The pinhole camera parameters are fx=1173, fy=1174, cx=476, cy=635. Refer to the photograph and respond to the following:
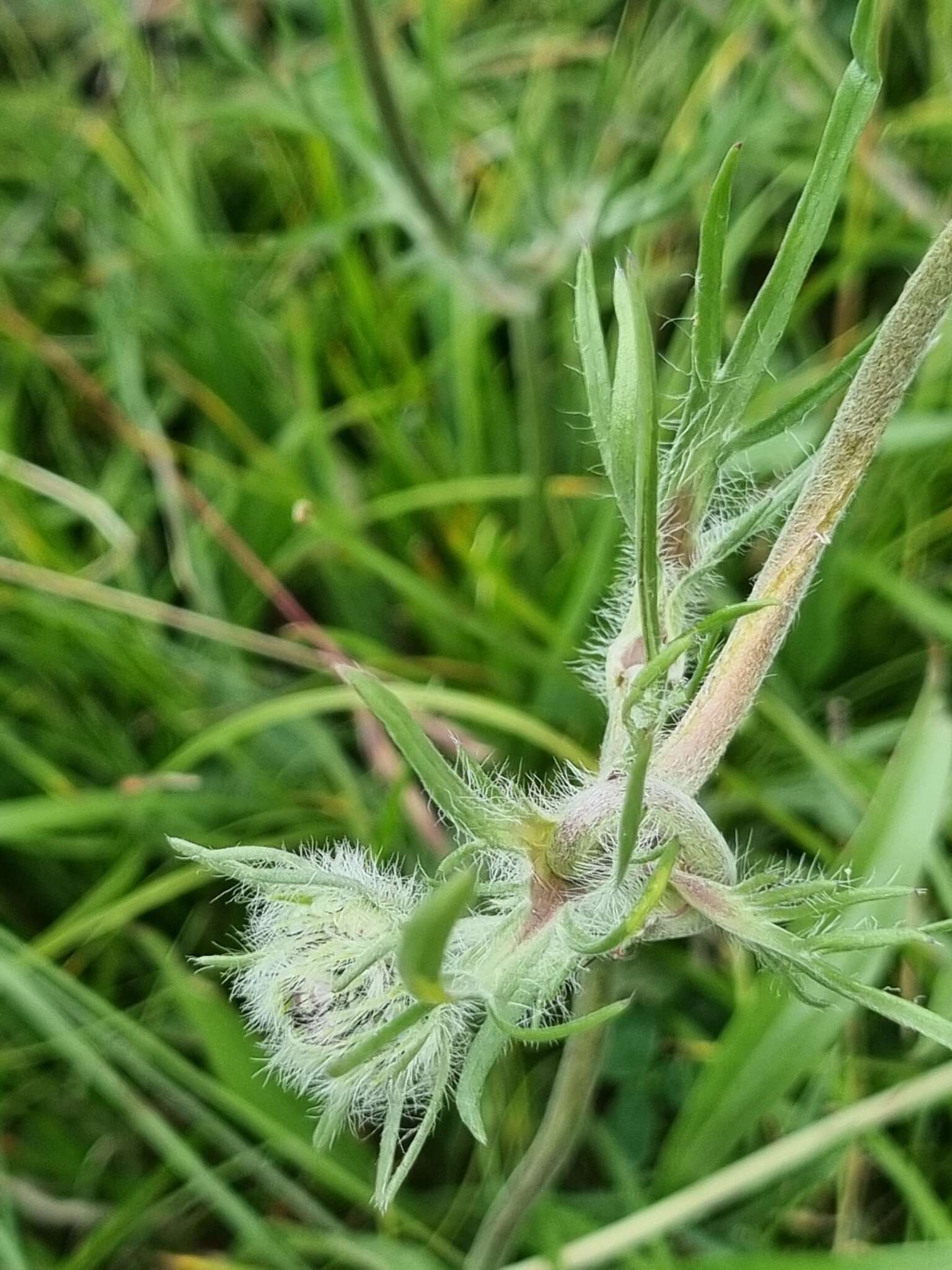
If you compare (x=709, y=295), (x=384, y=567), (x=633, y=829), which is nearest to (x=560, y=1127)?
(x=633, y=829)

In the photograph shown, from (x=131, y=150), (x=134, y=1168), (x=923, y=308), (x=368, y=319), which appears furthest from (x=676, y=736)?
(x=131, y=150)

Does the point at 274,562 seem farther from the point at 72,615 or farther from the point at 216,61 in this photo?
the point at 216,61

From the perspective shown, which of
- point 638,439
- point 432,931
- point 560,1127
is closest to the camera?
point 432,931

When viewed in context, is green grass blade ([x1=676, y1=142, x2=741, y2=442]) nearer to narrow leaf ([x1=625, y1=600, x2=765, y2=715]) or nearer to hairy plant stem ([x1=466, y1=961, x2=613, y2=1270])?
narrow leaf ([x1=625, y1=600, x2=765, y2=715])

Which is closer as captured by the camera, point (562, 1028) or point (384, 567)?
point (562, 1028)

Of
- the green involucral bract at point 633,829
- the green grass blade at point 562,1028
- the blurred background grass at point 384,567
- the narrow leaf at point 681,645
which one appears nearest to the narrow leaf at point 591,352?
the green involucral bract at point 633,829

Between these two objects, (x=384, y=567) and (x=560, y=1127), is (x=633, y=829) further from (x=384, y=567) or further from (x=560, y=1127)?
(x=384, y=567)
